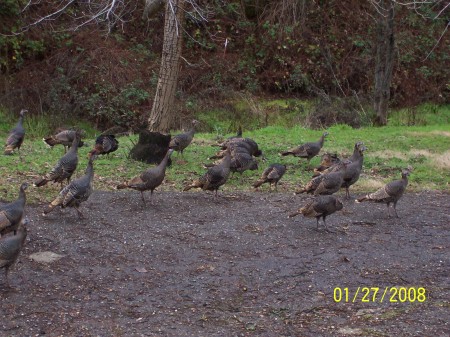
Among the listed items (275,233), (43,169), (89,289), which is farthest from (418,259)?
(43,169)

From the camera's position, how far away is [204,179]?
10.0m

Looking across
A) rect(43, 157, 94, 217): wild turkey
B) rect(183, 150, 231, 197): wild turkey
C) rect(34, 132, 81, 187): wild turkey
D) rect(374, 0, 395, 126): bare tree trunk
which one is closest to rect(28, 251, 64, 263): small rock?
rect(43, 157, 94, 217): wild turkey

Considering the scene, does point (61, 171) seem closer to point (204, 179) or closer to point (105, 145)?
point (204, 179)

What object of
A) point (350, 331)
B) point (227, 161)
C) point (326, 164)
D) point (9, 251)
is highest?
point (227, 161)

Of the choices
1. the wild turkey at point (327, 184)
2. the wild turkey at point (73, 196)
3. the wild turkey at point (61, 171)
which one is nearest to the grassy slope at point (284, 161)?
the wild turkey at point (61, 171)

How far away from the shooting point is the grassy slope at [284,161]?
11258 millimetres

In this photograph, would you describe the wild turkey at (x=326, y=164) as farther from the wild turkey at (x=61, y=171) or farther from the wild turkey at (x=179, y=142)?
the wild turkey at (x=61, y=171)

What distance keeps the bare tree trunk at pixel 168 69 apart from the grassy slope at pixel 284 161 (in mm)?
821

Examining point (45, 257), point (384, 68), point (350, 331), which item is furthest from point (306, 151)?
point (384, 68)

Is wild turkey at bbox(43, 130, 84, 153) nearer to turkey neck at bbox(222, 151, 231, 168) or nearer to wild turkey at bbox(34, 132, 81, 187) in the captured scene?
wild turkey at bbox(34, 132, 81, 187)

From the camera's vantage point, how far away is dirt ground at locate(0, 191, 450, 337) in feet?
20.5

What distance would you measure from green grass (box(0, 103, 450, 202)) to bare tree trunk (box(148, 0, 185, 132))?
2.69ft

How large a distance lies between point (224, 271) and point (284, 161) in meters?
5.75
